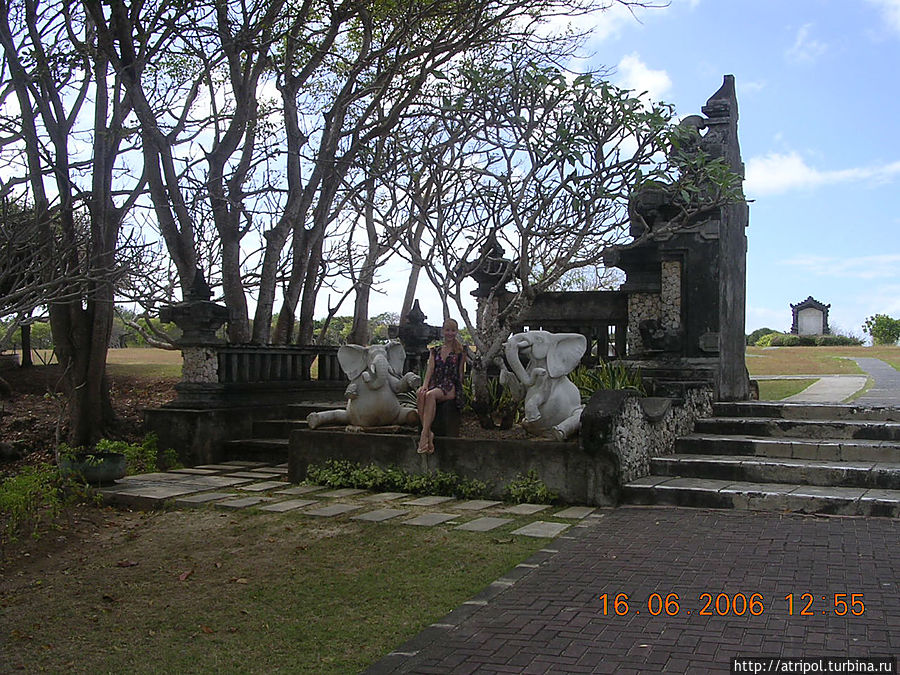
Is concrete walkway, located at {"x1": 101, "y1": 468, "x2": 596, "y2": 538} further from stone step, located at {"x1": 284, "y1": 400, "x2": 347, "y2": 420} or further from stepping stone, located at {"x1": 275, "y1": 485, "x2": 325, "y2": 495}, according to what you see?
stone step, located at {"x1": 284, "y1": 400, "x2": 347, "y2": 420}

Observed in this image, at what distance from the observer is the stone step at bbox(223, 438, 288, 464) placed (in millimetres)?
10961

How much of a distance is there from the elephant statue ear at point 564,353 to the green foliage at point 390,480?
1.35m

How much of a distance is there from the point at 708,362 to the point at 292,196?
6999 mm

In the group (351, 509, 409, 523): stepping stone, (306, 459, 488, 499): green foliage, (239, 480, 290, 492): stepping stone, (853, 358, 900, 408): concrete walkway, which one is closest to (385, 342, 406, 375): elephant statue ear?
(306, 459, 488, 499): green foliage

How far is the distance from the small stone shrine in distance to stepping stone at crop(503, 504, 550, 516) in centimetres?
4586

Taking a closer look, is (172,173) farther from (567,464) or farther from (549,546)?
(549,546)

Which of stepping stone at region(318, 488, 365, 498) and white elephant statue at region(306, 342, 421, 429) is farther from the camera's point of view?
white elephant statue at region(306, 342, 421, 429)

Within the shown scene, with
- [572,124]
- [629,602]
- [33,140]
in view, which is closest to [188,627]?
[629,602]

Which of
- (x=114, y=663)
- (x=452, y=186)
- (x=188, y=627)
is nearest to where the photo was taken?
(x=114, y=663)

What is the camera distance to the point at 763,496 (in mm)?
7156

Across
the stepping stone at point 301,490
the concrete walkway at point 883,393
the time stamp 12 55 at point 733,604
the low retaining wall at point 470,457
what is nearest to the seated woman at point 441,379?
the low retaining wall at point 470,457

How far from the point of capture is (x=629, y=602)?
15.8 feet

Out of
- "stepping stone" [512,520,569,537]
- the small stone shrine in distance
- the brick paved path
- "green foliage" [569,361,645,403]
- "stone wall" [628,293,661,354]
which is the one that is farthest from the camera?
the small stone shrine in distance

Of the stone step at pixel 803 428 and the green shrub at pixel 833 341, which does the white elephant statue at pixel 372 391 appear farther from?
the green shrub at pixel 833 341
